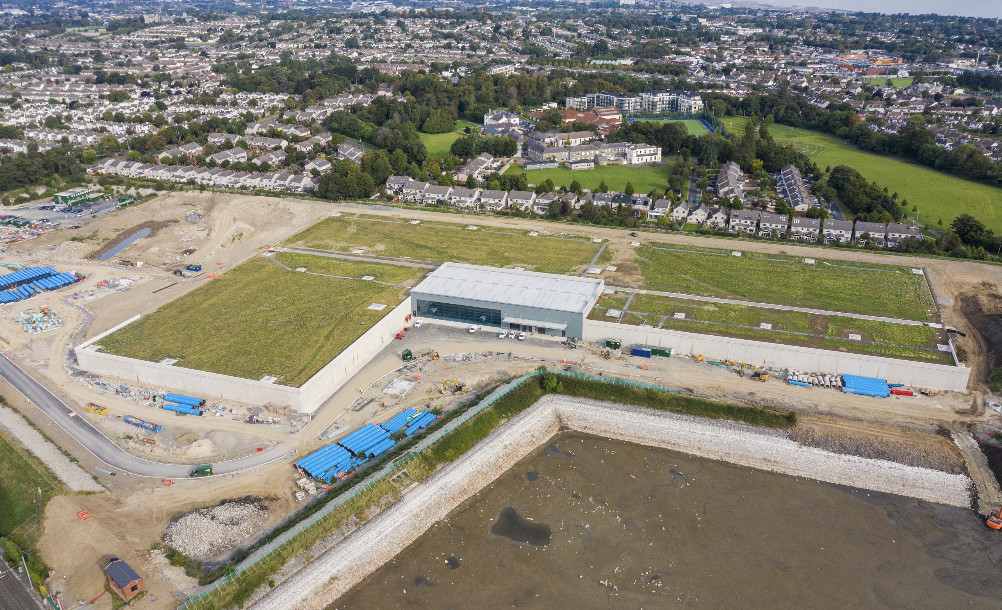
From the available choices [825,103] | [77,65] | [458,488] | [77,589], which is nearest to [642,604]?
[458,488]

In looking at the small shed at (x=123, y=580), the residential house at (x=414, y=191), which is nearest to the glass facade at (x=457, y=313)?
the small shed at (x=123, y=580)

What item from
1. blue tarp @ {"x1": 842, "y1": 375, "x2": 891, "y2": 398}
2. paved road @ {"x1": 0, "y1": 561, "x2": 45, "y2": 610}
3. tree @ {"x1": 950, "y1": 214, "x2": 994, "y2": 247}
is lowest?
paved road @ {"x1": 0, "y1": 561, "x2": 45, "y2": 610}

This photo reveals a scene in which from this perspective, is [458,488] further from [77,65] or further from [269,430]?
[77,65]

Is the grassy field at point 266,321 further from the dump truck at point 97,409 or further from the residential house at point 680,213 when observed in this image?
the residential house at point 680,213

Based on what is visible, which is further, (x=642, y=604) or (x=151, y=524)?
(x=151, y=524)

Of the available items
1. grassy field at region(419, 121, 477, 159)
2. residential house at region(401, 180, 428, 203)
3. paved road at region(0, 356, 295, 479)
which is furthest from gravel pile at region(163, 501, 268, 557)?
grassy field at region(419, 121, 477, 159)

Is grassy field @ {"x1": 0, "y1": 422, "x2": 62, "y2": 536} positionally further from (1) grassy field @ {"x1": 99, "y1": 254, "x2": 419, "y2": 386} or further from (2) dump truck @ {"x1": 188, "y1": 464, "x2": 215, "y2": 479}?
(1) grassy field @ {"x1": 99, "y1": 254, "x2": 419, "y2": 386}

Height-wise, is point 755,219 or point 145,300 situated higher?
point 755,219
